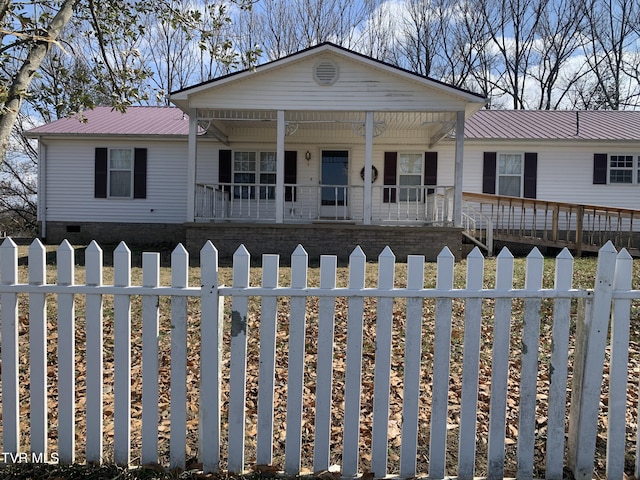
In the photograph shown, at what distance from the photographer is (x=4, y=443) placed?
9.09 ft

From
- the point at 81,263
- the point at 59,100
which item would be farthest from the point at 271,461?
the point at 81,263

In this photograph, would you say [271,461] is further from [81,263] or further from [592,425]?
[81,263]

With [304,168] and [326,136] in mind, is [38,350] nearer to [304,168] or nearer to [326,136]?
[326,136]

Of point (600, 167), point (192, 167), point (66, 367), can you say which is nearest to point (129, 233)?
point (192, 167)

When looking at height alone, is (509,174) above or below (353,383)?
above

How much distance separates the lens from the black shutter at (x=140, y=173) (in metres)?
15.4

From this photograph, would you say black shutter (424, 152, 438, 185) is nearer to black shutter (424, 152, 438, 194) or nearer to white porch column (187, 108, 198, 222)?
black shutter (424, 152, 438, 194)

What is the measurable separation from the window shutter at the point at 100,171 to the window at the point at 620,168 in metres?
15.7

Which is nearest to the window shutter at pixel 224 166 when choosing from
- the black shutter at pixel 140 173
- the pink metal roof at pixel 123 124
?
the pink metal roof at pixel 123 124

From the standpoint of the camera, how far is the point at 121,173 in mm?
15633

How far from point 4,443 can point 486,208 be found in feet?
46.2

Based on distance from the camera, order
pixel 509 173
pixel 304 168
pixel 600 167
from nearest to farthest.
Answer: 1. pixel 600 167
2. pixel 509 173
3. pixel 304 168

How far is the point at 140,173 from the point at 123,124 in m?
2.05

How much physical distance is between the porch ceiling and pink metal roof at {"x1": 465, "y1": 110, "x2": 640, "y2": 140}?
2.46 m
